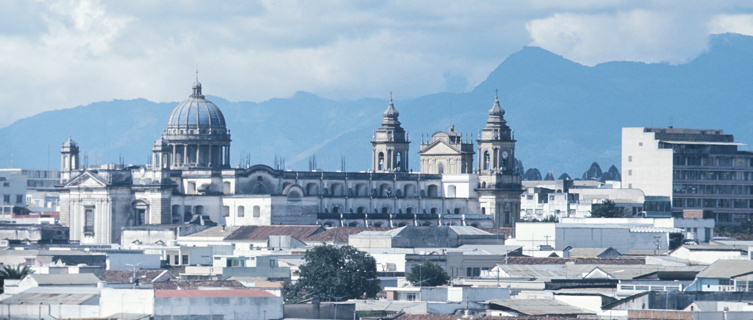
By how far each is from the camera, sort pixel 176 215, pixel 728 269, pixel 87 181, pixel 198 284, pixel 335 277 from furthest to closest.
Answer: pixel 176 215 < pixel 87 181 < pixel 335 277 < pixel 728 269 < pixel 198 284

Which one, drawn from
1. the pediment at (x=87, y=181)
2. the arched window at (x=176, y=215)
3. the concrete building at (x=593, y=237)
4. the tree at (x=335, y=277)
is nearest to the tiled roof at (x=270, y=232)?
the concrete building at (x=593, y=237)

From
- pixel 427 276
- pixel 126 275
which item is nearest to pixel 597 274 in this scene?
pixel 427 276

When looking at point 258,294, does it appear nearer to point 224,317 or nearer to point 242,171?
point 224,317

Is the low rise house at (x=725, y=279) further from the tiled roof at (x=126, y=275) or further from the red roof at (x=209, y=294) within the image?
the tiled roof at (x=126, y=275)

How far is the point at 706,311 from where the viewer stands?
79.2 meters

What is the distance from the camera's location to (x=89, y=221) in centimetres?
19025

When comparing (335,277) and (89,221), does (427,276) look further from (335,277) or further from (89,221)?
(89,221)

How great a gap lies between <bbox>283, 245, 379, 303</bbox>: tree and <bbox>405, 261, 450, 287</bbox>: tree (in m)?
2.64

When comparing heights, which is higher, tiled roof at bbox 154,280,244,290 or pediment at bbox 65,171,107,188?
pediment at bbox 65,171,107,188

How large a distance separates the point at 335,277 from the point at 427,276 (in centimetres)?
675

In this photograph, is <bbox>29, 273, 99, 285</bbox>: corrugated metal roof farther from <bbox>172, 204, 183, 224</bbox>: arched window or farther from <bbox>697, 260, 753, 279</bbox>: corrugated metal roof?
<bbox>172, 204, 183, 224</bbox>: arched window

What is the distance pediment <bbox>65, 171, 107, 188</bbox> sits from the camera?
188875 mm

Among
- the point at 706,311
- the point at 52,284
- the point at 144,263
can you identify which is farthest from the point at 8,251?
the point at 706,311

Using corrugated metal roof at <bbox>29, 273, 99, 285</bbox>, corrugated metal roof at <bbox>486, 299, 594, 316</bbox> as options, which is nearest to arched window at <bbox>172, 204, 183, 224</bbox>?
corrugated metal roof at <bbox>29, 273, 99, 285</bbox>
